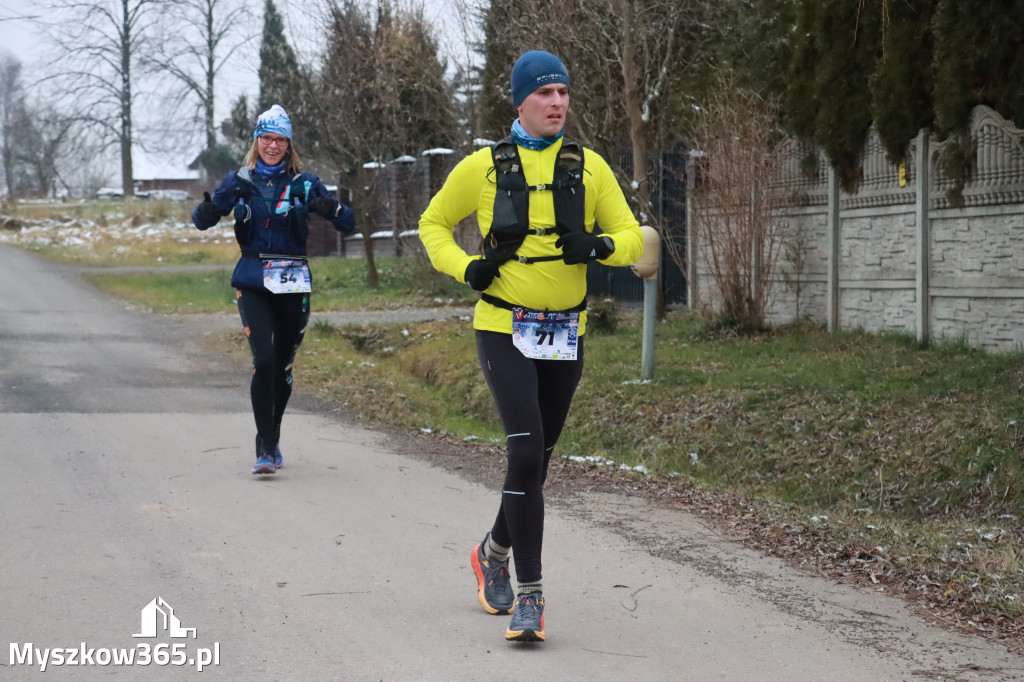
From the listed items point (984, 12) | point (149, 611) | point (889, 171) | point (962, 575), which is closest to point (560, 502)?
point (962, 575)

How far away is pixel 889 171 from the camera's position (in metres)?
12.2

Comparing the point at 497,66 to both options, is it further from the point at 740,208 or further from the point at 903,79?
the point at 903,79

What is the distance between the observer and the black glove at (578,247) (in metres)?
4.45

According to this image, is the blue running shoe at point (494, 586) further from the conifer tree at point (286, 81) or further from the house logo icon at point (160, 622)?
the conifer tree at point (286, 81)

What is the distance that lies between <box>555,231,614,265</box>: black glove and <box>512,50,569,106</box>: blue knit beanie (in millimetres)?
552

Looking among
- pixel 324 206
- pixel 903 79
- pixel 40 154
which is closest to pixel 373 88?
pixel 903 79

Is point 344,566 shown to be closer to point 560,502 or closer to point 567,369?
point 567,369

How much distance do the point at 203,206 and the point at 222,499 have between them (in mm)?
1842

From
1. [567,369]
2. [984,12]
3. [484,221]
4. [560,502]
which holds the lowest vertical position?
[560,502]

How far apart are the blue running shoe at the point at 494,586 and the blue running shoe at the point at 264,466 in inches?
113

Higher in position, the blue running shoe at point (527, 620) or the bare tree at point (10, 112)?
the bare tree at point (10, 112)

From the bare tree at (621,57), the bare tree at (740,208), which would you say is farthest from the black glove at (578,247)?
the bare tree at (621,57)

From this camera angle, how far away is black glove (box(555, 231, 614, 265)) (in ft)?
14.6

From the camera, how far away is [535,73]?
14.9 ft
